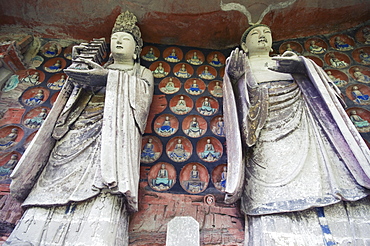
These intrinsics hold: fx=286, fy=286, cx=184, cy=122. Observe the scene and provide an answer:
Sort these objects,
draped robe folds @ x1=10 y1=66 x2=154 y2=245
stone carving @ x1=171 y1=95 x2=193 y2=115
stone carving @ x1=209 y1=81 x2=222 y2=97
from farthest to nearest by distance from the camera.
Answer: stone carving @ x1=209 y1=81 x2=222 y2=97
stone carving @ x1=171 y1=95 x2=193 y2=115
draped robe folds @ x1=10 y1=66 x2=154 y2=245

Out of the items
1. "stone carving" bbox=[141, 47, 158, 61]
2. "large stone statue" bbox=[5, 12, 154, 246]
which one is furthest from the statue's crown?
"large stone statue" bbox=[5, 12, 154, 246]

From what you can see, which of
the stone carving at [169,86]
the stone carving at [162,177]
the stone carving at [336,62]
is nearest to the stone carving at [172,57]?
the stone carving at [169,86]

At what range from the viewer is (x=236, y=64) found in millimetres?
3230

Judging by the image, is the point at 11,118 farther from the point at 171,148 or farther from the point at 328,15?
the point at 328,15

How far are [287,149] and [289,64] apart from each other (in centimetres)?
100

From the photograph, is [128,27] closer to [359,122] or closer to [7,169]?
[7,169]

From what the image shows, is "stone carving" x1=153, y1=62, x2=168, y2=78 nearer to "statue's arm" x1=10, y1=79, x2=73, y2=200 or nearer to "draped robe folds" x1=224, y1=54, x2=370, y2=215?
"draped robe folds" x1=224, y1=54, x2=370, y2=215

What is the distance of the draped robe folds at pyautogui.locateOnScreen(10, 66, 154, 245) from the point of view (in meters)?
2.58

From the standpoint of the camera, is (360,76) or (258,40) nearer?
(258,40)

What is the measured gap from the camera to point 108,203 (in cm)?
255

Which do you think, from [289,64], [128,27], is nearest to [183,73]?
[128,27]

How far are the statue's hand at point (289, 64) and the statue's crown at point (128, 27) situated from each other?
1973 millimetres

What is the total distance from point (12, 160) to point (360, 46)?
546 centimetres

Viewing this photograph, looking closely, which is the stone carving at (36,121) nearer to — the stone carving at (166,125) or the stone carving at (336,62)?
the stone carving at (166,125)
